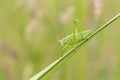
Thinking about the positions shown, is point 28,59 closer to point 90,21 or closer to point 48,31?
point 48,31

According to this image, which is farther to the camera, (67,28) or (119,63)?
(67,28)

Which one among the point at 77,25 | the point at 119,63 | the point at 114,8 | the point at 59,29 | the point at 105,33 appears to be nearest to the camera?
the point at 77,25

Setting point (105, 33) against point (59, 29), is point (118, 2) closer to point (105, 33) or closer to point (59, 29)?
point (105, 33)

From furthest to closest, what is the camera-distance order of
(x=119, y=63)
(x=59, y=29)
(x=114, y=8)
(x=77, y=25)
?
(x=114, y=8), (x=59, y=29), (x=119, y=63), (x=77, y=25)

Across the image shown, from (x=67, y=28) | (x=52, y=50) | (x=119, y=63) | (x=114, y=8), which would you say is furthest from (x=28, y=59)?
(x=114, y=8)

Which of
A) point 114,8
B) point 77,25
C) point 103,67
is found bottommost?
point 103,67

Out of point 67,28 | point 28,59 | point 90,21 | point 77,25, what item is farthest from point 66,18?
point 77,25

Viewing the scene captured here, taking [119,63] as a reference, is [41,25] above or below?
above
